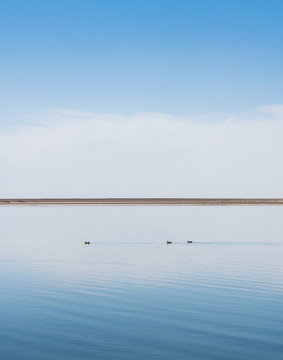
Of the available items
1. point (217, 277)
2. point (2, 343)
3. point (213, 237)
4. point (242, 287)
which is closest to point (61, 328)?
point (2, 343)

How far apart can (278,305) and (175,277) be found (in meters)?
8.57

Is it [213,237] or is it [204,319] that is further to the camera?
[213,237]

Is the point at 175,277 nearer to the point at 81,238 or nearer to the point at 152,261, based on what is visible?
the point at 152,261

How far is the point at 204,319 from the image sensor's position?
19125 mm

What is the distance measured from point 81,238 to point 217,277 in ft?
89.5

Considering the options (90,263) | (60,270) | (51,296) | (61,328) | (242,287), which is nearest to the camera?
(61,328)

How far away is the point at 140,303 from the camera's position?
21.9m

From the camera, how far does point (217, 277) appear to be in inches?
1141

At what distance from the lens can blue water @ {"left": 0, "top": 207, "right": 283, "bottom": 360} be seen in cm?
1574

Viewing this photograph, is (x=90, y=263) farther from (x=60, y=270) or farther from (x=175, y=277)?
(x=175, y=277)

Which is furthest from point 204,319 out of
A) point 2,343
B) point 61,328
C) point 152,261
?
point 152,261

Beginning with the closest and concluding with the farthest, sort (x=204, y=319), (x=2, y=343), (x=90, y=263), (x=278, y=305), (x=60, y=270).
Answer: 1. (x=2, y=343)
2. (x=204, y=319)
3. (x=278, y=305)
4. (x=60, y=270)
5. (x=90, y=263)

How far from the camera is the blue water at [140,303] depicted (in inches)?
620

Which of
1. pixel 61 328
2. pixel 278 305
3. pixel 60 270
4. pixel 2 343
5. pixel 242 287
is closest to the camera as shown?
pixel 2 343
